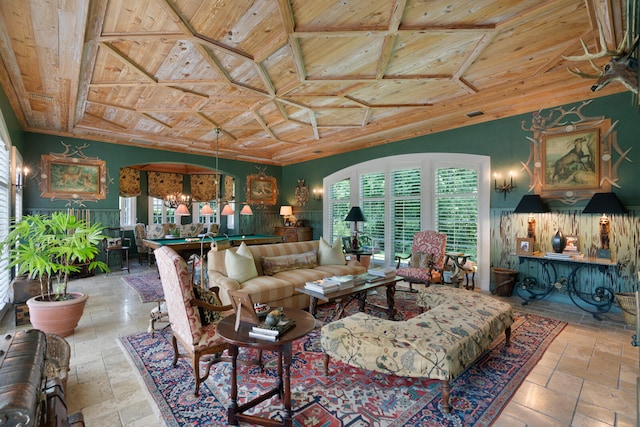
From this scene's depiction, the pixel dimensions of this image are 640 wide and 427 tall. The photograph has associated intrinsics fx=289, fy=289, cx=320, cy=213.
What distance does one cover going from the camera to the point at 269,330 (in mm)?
1822

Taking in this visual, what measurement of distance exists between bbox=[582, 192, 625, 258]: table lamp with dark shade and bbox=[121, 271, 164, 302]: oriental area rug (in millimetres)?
6401

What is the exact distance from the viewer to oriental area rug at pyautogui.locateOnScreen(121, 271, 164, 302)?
187 inches

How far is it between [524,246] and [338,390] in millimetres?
3890

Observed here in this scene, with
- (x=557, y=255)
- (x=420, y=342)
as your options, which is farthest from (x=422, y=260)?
(x=420, y=342)

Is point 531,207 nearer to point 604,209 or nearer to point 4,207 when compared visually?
point 604,209

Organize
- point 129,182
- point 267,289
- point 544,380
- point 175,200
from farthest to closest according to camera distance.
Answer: point 175,200 → point 129,182 → point 267,289 → point 544,380

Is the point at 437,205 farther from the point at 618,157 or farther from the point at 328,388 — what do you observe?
the point at 328,388

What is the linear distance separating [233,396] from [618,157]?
17.9 ft

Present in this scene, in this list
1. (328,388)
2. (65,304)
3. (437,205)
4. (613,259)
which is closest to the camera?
(328,388)

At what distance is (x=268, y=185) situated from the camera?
9398 mm

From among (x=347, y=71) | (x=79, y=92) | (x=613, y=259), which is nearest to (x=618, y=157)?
(x=613, y=259)

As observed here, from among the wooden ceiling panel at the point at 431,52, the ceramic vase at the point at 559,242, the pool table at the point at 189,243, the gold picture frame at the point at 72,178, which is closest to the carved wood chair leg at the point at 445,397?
the wooden ceiling panel at the point at 431,52

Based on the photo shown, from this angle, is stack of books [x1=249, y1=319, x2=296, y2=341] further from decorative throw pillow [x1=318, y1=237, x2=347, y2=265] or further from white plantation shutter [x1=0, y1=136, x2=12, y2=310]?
white plantation shutter [x1=0, y1=136, x2=12, y2=310]

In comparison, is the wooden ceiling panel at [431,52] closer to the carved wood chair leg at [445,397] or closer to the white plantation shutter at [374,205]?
the carved wood chair leg at [445,397]
